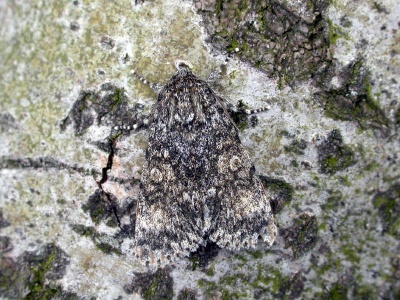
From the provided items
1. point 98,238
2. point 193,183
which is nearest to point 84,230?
point 98,238

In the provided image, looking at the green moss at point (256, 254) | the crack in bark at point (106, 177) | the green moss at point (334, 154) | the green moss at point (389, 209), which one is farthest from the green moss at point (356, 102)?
the crack in bark at point (106, 177)

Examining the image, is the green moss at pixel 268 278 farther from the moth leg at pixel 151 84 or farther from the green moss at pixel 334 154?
the moth leg at pixel 151 84

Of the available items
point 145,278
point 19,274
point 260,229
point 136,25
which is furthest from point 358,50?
point 19,274

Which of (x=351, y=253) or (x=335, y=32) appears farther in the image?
(x=351, y=253)

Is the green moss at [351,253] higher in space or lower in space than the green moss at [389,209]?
lower

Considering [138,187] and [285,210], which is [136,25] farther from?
[285,210]

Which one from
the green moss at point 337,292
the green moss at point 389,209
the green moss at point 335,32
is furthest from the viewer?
the green moss at point 337,292

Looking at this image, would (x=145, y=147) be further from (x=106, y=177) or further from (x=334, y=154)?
(x=334, y=154)

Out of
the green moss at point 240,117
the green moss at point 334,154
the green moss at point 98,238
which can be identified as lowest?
the green moss at point 98,238

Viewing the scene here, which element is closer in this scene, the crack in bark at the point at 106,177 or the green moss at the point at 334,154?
the green moss at the point at 334,154
